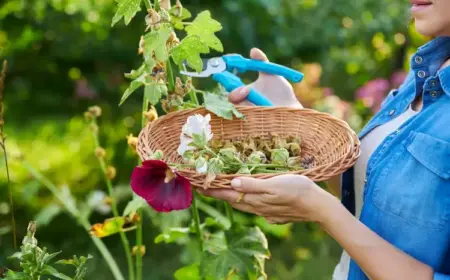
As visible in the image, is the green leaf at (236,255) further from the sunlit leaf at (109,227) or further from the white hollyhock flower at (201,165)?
the white hollyhock flower at (201,165)

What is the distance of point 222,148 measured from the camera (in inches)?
53.1

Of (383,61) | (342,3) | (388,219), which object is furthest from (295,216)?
(383,61)

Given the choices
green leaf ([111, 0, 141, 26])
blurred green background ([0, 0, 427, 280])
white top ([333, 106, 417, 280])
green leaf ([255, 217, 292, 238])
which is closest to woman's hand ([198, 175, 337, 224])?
white top ([333, 106, 417, 280])

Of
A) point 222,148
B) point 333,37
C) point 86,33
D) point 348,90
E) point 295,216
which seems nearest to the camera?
point 295,216

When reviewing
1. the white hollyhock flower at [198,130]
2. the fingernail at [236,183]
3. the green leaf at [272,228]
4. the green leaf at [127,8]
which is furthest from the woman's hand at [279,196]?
the green leaf at [272,228]

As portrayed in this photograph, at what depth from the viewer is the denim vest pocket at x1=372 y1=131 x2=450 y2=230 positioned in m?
1.17

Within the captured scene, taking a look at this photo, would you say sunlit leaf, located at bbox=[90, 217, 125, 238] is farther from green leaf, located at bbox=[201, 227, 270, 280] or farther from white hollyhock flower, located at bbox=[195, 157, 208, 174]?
white hollyhock flower, located at bbox=[195, 157, 208, 174]

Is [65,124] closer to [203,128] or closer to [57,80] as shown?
[57,80]

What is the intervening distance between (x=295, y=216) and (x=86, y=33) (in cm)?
160

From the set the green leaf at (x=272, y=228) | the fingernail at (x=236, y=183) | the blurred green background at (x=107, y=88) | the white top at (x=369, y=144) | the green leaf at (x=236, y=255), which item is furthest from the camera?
the green leaf at (x=272, y=228)

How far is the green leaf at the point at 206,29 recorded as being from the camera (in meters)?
1.29

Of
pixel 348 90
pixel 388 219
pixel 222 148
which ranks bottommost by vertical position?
pixel 348 90

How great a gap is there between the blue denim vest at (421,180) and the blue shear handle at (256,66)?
0.31m

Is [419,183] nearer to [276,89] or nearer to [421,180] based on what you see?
[421,180]
